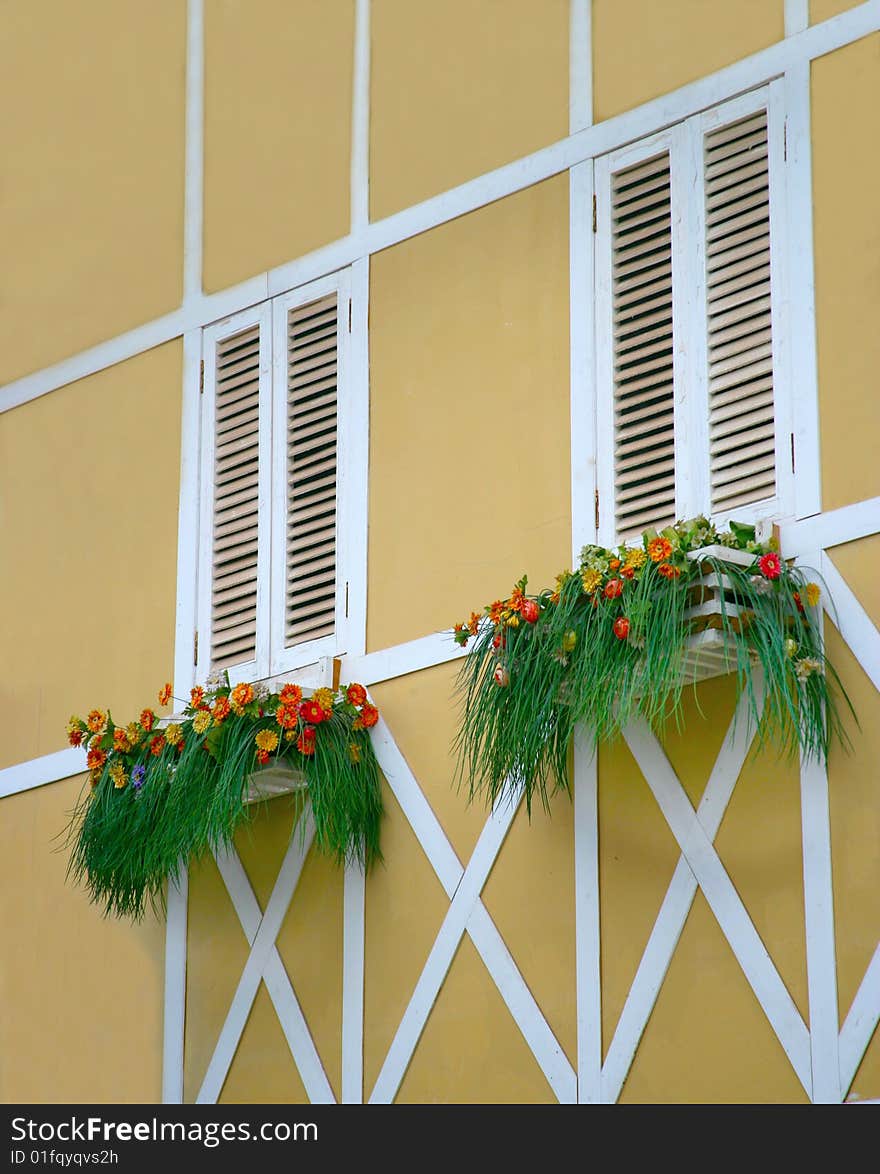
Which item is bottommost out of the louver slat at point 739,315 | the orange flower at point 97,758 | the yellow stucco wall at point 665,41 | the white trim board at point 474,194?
the orange flower at point 97,758

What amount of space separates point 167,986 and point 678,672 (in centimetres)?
219

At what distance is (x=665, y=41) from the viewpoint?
625 cm

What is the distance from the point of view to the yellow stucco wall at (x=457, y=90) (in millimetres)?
6527

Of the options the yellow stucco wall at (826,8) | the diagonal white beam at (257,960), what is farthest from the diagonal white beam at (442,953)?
the yellow stucco wall at (826,8)

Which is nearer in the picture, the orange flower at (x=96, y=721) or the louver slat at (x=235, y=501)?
the orange flower at (x=96, y=721)

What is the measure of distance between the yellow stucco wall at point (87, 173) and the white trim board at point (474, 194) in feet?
0.25

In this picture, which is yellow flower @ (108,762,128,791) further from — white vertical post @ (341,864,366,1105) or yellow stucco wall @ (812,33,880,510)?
yellow stucco wall @ (812,33,880,510)

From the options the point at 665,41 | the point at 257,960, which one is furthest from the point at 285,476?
the point at 665,41

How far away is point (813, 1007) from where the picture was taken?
5309mm

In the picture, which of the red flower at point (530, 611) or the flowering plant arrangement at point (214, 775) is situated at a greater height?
the red flower at point (530, 611)

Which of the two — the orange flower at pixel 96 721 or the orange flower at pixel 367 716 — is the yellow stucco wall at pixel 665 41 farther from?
the orange flower at pixel 96 721

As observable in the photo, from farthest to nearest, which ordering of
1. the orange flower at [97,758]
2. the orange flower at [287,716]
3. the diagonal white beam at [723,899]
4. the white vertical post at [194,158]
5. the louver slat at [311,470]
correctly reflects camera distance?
1. the white vertical post at [194,158]
2. the louver slat at [311,470]
3. the orange flower at [97,758]
4. the orange flower at [287,716]
5. the diagonal white beam at [723,899]

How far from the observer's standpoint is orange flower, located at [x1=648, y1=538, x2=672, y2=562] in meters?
5.47

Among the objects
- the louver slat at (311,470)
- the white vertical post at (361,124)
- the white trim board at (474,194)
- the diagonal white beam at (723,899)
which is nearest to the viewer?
the diagonal white beam at (723,899)
